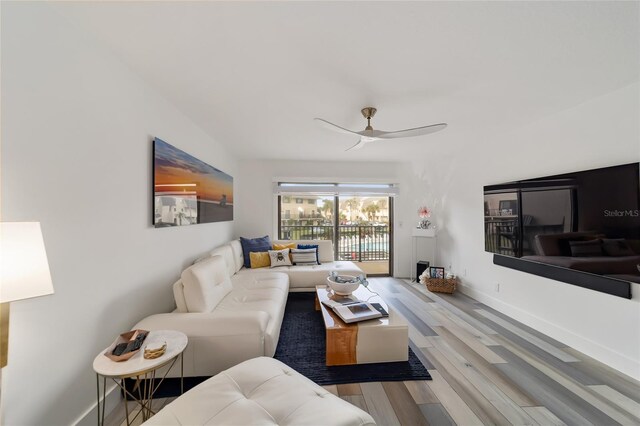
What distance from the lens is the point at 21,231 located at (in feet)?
2.90

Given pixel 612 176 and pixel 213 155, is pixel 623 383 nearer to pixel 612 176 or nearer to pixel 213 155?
pixel 612 176

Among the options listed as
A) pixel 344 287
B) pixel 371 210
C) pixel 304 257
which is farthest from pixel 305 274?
pixel 371 210

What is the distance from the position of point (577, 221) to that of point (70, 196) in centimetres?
389

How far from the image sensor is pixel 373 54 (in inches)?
60.8

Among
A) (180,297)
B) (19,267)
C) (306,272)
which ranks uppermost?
(19,267)

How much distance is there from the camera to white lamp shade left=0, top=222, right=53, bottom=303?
32.7 inches

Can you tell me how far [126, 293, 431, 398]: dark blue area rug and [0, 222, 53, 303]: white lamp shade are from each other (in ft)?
4.10

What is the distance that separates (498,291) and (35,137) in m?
4.39

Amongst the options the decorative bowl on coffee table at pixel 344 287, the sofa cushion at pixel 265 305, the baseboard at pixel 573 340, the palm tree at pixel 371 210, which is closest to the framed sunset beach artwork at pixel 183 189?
the sofa cushion at pixel 265 305

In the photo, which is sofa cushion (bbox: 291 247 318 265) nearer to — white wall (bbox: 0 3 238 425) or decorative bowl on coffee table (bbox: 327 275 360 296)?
decorative bowl on coffee table (bbox: 327 275 360 296)

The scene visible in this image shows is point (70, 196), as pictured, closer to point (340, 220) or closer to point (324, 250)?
point (324, 250)

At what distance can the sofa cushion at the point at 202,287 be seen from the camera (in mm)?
1924

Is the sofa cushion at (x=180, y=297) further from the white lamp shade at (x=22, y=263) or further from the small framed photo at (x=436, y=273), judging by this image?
the small framed photo at (x=436, y=273)

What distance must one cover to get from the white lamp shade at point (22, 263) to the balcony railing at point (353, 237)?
12.8 ft
